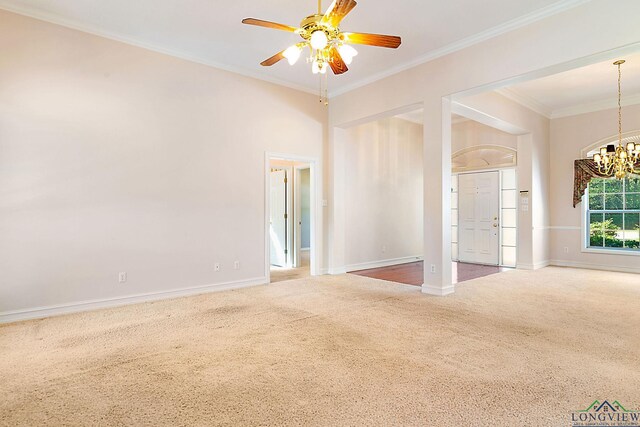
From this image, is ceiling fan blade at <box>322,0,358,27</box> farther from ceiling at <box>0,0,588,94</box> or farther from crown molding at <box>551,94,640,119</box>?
crown molding at <box>551,94,640,119</box>

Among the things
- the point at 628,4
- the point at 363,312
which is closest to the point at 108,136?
the point at 363,312

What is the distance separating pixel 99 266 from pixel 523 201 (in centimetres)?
760

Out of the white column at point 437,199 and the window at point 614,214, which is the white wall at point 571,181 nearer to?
the window at point 614,214

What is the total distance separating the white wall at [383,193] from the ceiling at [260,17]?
2.36 m

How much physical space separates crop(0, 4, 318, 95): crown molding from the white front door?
481 cm

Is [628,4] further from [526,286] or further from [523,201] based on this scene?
[523,201]

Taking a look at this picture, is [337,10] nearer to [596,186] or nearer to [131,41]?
[131,41]

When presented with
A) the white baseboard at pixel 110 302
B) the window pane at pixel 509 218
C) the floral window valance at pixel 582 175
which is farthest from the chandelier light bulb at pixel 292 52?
the floral window valance at pixel 582 175

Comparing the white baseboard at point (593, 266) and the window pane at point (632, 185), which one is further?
the window pane at point (632, 185)

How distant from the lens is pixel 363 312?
12.9 ft

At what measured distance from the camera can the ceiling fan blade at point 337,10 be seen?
8.02ft

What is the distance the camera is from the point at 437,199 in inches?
187

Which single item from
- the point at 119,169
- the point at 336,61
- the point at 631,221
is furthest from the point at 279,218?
the point at 631,221

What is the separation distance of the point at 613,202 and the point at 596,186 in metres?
0.44
